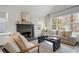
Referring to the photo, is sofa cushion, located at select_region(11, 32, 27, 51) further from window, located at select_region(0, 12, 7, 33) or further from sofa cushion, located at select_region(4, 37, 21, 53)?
window, located at select_region(0, 12, 7, 33)

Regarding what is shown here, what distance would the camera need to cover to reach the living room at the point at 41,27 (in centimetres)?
196

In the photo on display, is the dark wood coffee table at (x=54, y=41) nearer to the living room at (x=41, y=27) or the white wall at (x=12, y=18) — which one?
the living room at (x=41, y=27)

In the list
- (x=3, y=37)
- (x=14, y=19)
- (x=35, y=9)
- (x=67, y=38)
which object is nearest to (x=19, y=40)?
Result: (x=3, y=37)

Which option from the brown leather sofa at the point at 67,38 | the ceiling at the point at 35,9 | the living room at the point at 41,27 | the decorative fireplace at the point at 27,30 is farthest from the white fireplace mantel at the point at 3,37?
the brown leather sofa at the point at 67,38

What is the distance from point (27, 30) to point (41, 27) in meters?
0.30

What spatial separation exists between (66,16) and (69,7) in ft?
0.61

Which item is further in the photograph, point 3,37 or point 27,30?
point 27,30

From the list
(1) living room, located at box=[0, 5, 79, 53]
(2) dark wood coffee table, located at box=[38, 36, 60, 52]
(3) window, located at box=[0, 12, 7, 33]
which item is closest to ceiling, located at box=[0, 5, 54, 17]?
(1) living room, located at box=[0, 5, 79, 53]

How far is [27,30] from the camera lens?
2127 mm

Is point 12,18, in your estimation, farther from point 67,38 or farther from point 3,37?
point 67,38

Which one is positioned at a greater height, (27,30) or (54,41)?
(27,30)

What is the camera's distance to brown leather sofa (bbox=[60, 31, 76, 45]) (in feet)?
6.65
